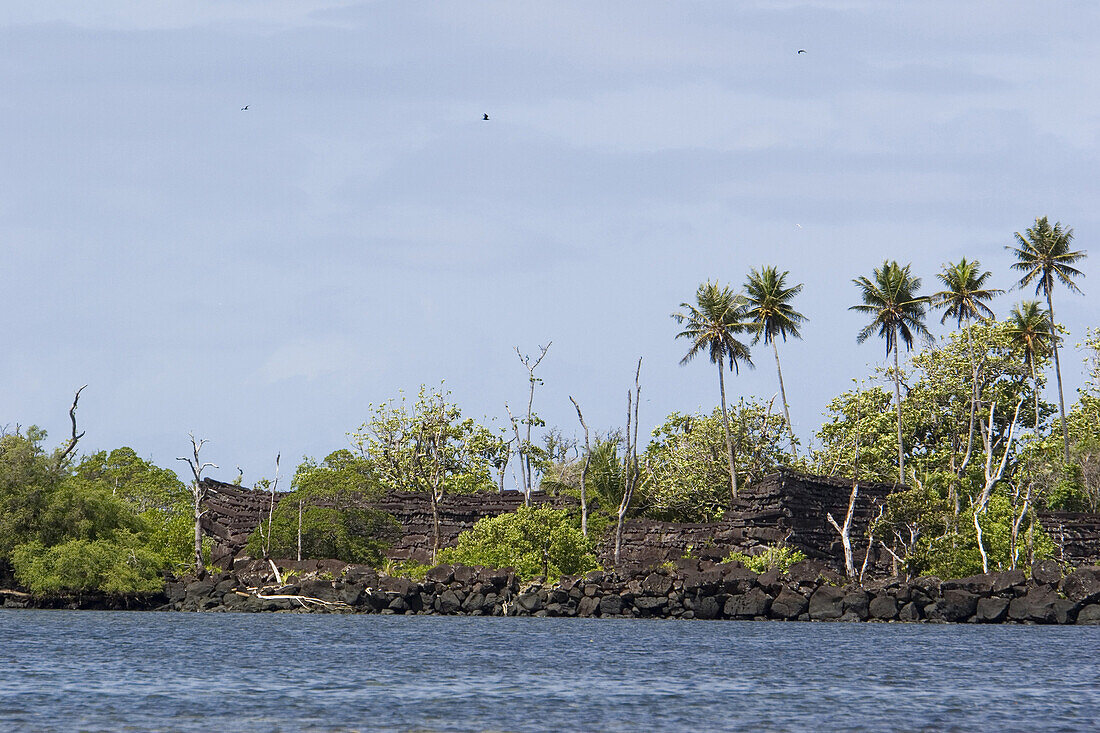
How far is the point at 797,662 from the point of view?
111ft

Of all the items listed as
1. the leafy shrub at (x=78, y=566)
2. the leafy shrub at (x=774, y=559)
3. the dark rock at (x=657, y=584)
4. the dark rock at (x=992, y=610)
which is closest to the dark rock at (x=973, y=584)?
the dark rock at (x=992, y=610)

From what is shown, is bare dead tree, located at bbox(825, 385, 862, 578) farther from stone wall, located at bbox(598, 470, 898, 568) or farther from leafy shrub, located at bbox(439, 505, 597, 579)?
leafy shrub, located at bbox(439, 505, 597, 579)

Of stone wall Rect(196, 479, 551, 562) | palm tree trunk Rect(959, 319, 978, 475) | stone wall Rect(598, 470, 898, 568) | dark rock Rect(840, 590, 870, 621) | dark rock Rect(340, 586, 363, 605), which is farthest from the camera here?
palm tree trunk Rect(959, 319, 978, 475)

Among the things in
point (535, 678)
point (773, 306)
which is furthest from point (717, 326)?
point (535, 678)

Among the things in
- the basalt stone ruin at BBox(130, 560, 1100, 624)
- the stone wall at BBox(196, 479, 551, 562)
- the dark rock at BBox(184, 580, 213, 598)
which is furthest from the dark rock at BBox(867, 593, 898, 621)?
the dark rock at BBox(184, 580, 213, 598)

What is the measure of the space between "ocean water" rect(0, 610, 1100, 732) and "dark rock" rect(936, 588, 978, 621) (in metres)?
5.21

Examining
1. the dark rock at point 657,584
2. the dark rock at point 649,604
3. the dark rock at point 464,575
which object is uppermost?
the dark rock at point 464,575

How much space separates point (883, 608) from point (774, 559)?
19.2ft

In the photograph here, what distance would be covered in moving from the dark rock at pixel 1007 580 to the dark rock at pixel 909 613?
324cm

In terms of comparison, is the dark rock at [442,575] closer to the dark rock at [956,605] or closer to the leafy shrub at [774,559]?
the leafy shrub at [774,559]

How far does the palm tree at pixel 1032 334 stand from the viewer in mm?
79812

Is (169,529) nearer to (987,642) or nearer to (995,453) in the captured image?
(987,642)

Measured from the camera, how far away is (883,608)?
5300cm

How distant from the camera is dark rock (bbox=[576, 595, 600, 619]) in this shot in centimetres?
5562
